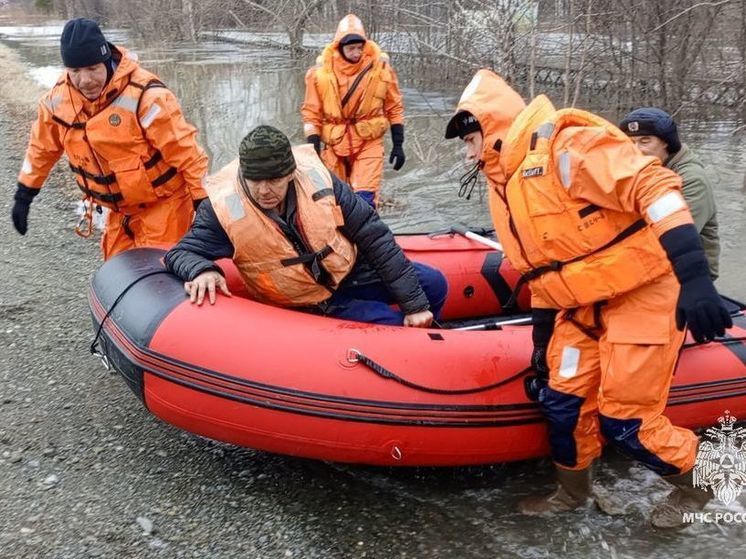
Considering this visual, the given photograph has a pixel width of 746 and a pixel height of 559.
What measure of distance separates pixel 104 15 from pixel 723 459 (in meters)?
38.6

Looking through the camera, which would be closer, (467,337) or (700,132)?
(467,337)

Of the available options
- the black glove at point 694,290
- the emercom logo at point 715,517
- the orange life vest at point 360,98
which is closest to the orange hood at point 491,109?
the black glove at point 694,290

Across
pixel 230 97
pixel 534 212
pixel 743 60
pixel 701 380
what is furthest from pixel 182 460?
pixel 230 97

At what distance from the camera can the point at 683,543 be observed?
2.68 metres

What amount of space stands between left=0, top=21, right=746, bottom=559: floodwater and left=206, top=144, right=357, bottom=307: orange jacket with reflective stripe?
790mm

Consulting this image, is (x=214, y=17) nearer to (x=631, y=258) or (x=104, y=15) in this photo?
(x=104, y=15)

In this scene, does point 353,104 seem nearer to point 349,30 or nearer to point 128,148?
point 349,30

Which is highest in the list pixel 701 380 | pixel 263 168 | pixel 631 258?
pixel 263 168

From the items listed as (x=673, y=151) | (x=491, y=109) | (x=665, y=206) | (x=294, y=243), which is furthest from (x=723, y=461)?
(x=294, y=243)

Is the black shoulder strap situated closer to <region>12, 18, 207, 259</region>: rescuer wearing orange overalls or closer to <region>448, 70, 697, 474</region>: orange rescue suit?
<region>12, 18, 207, 259</region>: rescuer wearing orange overalls

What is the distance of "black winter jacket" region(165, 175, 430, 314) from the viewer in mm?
3031

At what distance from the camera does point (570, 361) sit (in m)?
2.57

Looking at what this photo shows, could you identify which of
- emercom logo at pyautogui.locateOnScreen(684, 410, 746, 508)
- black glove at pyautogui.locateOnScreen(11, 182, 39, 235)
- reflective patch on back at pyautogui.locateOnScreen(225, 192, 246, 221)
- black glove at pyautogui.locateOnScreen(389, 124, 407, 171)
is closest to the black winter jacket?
reflective patch on back at pyautogui.locateOnScreen(225, 192, 246, 221)

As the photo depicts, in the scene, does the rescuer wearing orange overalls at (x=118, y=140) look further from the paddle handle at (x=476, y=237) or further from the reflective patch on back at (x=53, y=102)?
the paddle handle at (x=476, y=237)
